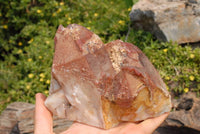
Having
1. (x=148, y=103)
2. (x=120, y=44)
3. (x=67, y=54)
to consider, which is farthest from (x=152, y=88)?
(x=67, y=54)

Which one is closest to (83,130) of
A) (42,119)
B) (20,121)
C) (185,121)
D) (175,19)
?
(42,119)

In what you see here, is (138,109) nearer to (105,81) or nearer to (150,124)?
(150,124)

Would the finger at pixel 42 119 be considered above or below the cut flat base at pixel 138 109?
below

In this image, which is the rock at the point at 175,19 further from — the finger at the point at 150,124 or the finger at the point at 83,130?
the finger at the point at 83,130

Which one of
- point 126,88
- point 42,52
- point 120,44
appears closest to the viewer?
point 126,88

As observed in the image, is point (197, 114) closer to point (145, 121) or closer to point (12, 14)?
point (145, 121)

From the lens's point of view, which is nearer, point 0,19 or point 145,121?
point 145,121

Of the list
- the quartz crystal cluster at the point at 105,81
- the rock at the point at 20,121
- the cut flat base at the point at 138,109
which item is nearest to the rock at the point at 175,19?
the quartz crystal cluster at the point at 105,81

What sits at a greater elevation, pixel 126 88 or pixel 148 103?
pixel 126 88
